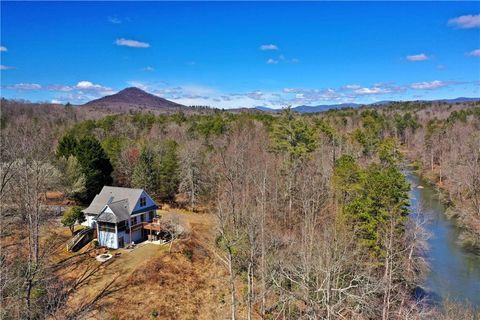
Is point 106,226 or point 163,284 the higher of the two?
point 106,226

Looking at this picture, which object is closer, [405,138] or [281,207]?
[281,207]

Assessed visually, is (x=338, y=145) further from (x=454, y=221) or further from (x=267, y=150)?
(x=454, y=221)

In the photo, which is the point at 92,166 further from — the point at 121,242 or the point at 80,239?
the point at 121,242

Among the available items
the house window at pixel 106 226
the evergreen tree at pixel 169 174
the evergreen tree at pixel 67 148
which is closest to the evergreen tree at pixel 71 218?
the house window at pixel 106 226

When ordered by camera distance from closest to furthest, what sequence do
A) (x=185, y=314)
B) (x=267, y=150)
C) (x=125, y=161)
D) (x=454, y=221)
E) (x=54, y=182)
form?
(x=185, y=314)
(x=54, y=182)
(x=454, y=221)
(x=267, y=150)
(x=125, y=161)

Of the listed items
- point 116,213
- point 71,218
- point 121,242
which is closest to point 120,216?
point 116,213

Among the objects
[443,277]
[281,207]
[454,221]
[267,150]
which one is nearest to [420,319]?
[443,277]
